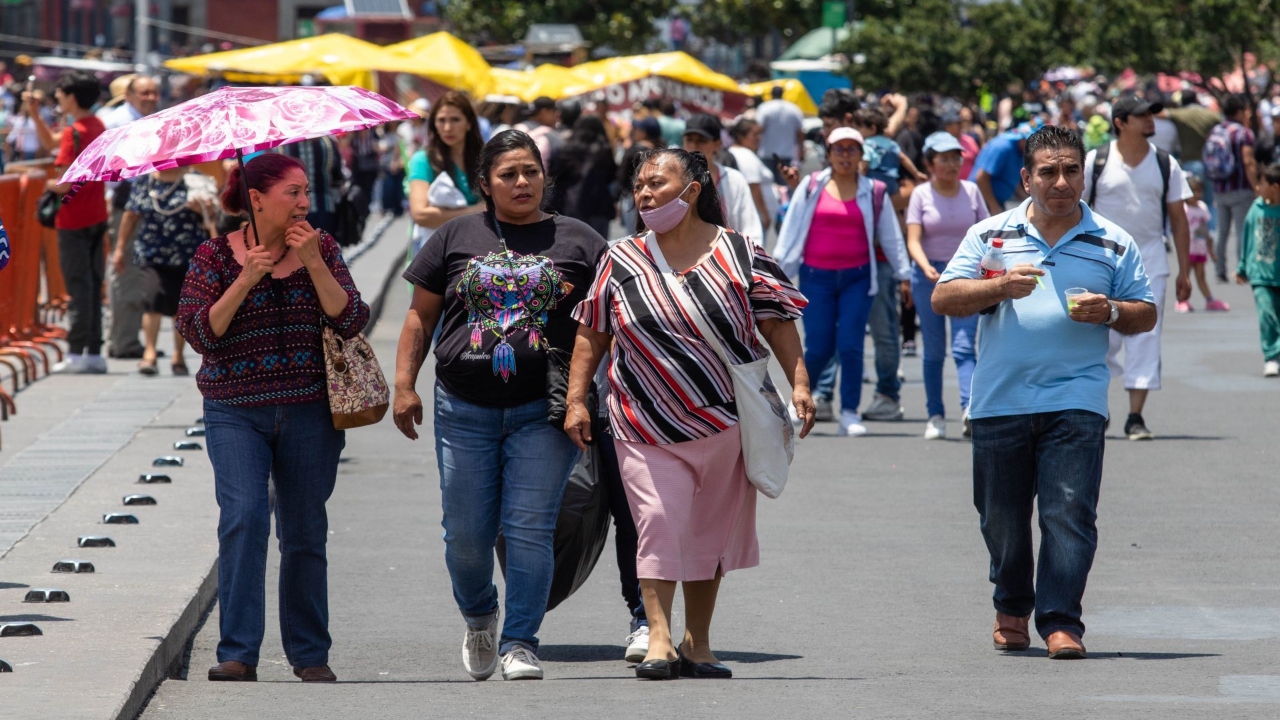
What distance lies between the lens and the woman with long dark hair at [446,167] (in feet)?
31.3

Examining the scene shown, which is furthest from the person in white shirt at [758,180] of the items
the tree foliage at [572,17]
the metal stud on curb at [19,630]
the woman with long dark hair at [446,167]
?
the tree foliage at [572,17]

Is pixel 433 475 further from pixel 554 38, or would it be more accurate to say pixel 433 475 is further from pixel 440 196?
pixel 554 38

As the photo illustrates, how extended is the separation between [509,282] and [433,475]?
4580mm

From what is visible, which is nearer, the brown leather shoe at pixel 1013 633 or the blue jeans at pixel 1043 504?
the blue jeans at pixel 1043 504

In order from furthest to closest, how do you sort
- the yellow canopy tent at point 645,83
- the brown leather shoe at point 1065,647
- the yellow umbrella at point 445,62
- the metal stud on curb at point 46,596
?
the yellow canopy tent at point 645,83
the yellow umbrella at point 445,62
the metal stud on curb at point 46,596
the brown leather shoe at point 1065,647

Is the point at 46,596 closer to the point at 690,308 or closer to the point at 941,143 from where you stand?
the point at 690,308

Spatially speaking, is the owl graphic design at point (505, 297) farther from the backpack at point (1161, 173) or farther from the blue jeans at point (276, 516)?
the backpack at point (1161, 173)

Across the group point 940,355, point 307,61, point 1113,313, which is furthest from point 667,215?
point 307,61

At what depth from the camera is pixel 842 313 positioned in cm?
1215

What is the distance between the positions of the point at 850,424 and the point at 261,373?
6.48 metres

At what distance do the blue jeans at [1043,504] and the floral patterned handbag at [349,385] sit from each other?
78.8 inches

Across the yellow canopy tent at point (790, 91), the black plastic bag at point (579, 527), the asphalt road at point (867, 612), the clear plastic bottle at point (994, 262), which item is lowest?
the asphalt road at point (867, 612)

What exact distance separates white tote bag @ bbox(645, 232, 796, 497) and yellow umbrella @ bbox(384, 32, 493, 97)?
21629mm

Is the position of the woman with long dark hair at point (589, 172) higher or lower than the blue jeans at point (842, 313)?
higher
